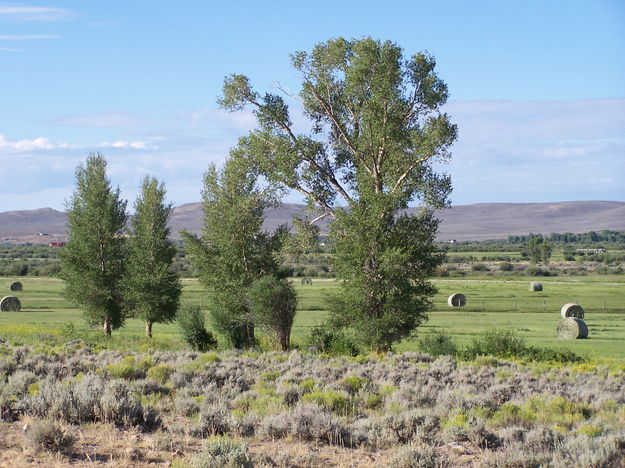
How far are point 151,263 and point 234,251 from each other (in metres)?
10.2

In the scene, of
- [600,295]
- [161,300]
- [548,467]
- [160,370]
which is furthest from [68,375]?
[600,295]

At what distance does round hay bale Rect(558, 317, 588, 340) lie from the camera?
42.2 metres

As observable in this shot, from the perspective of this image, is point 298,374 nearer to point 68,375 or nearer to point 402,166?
point 68,375

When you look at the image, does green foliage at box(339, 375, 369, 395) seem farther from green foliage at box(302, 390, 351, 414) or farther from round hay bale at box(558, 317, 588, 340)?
round hay bale at box(558, 317, 588, 340)

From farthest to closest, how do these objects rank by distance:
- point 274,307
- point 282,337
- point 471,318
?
point 471,318 → point 282,337 → point 274,307

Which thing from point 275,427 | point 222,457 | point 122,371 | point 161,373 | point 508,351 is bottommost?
point 508,351

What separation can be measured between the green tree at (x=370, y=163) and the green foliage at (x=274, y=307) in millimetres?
3032

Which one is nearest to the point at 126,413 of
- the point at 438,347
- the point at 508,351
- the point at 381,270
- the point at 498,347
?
the point at 381,270

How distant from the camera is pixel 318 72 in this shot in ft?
116

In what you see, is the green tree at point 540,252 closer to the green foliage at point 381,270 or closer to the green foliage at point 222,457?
the green foliage at point 381,270

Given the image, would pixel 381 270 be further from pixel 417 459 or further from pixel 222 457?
pixel 222 457

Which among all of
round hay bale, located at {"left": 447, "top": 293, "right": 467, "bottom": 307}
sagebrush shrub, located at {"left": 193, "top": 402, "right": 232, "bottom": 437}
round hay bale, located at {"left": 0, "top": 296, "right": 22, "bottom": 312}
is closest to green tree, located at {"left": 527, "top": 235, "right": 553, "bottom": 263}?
round hay bale, located at {"left": 447, "top": 293, "right": 467, "bottom": 307}

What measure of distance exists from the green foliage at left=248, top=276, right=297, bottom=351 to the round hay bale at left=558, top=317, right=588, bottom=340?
53.4 feet

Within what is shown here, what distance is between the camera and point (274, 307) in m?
36.4
